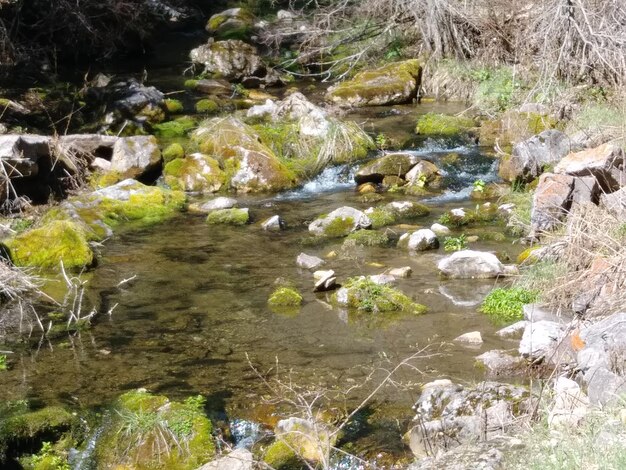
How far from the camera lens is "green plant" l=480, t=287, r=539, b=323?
7.32 metres

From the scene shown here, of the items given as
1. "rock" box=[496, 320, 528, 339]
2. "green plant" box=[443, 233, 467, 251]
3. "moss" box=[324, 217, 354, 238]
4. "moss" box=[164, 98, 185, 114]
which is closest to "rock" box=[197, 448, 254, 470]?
"rock" box=[496, 320, 528, 339]

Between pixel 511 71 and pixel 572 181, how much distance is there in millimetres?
7219

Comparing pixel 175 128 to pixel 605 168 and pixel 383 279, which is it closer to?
pixel 383 279

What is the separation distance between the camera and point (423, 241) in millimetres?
9164

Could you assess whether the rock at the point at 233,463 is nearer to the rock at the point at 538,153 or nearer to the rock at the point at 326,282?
the rock at the point at 326,282

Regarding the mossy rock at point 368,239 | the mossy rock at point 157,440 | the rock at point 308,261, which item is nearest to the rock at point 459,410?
the mossy rock at point 157,440

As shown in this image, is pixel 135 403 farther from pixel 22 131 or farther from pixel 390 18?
pixel 390 18

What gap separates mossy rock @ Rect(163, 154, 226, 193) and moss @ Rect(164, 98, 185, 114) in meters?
3.07

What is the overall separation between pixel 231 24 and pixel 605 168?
14007 mm

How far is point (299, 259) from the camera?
8.92 meters

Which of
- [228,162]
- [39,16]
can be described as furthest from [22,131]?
[39,16]

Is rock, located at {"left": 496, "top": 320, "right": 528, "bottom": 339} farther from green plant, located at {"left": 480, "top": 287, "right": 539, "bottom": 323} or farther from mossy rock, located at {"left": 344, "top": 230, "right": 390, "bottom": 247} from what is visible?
mossy rock, located at {"left": 344, "top": 230, "right": 390, "bottom": 247}

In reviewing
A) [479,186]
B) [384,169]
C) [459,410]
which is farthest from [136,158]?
[459,410]

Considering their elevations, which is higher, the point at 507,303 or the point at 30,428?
the point at 30,428
